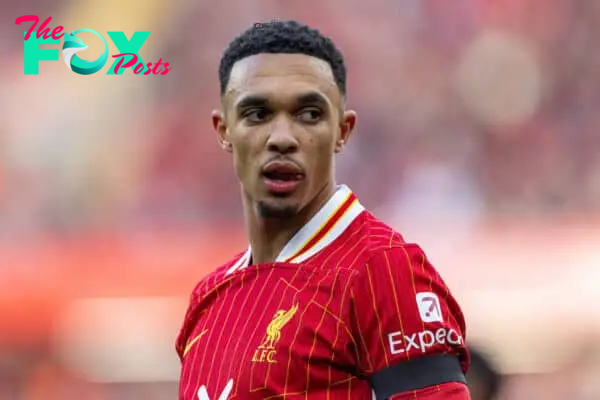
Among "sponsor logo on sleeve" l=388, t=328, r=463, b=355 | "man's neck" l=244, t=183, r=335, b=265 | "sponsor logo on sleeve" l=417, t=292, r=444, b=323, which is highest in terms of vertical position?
"man's neck" l=244, t=183, r=335, b=265

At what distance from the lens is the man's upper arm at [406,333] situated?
1.71 m

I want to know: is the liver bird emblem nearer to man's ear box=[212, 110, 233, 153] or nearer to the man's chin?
the man's chin

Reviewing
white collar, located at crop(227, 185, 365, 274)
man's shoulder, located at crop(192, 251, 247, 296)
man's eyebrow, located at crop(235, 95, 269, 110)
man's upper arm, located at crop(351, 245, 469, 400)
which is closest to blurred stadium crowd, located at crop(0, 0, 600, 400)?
man's shoulder, located at crop(192, 251, 247, 296)

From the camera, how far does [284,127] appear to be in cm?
195

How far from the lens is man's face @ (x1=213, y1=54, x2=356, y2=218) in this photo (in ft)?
6.40

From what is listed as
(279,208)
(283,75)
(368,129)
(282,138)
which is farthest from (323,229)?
(368,129)

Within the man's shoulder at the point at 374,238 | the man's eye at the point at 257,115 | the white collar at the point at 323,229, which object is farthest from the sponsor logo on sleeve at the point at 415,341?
the man's eye at the point at 257,115

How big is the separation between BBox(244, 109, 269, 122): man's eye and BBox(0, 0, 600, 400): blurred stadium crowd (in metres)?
4.54

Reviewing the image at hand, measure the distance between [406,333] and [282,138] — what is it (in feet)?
1.51

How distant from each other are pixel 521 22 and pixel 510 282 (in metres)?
1.95

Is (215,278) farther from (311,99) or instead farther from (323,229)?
(311,99)

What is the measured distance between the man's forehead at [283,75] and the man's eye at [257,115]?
0.04 metres

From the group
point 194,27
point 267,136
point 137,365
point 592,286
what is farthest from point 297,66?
point 194,27

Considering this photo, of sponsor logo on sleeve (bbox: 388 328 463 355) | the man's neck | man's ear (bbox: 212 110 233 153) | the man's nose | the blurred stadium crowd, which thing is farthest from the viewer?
the blurred stadium crowd
